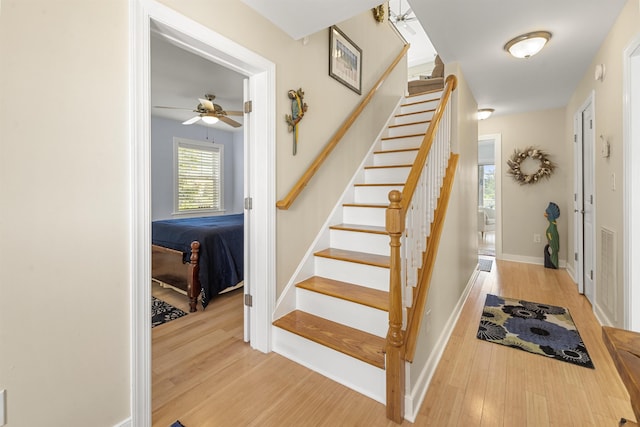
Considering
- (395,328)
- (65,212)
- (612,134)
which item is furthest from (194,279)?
(612,134)

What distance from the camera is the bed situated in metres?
2.80

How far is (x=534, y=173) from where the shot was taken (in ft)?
15.2

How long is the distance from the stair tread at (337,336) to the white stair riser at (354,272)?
1.11 ft

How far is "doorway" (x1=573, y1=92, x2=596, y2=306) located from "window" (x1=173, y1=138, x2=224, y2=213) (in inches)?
239

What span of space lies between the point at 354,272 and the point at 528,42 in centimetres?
238

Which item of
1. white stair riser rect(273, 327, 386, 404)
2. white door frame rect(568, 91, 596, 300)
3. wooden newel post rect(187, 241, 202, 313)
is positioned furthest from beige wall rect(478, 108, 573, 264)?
wooden newel post rect(187, 241, 202, 313)

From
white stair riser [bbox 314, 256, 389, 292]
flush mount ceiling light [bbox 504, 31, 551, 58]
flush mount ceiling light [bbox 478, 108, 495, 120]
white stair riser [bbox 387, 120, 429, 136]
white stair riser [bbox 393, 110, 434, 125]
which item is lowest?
white stair riser [bbox 314, 256, 389, 292]

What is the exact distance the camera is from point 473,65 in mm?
2975

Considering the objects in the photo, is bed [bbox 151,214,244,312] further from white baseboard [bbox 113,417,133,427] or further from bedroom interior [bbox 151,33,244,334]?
white baseboard [bbox 113,417,133,427]

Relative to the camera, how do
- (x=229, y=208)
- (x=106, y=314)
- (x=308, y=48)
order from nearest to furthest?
(x=106, y=314) < (x=308, y=48) < (x=229, y=208)

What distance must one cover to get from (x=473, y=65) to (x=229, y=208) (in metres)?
5.41

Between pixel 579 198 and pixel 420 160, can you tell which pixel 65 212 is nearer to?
pixel 420 160

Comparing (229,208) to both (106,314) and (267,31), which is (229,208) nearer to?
(267,31)

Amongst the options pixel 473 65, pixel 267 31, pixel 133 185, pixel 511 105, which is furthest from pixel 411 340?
pixel 511 105
